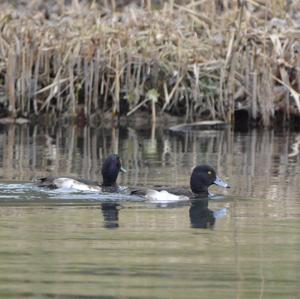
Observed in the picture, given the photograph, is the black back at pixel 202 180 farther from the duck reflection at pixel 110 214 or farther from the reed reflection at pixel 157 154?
the duck reflection at pixel 110 214

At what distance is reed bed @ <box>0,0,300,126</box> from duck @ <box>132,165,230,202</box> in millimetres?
8354

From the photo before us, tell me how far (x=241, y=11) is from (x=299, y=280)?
1378 cm

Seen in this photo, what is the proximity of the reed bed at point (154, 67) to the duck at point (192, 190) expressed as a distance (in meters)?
8.35

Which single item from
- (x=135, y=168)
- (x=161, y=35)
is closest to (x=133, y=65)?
(x=161, y=35)

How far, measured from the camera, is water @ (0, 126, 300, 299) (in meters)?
7.83

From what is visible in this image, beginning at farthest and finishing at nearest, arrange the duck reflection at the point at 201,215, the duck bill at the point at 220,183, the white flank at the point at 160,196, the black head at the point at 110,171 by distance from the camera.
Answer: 1. the black head at the point at 110,171
2. the duck bill at the point at 220,183
3. the white flank at the point at 160,196
4. the duck reflection at the point at 201,215

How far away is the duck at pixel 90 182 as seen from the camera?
13.3 meters

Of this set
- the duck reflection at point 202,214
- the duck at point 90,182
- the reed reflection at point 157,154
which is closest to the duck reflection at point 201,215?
the duck reflection at point 202,214

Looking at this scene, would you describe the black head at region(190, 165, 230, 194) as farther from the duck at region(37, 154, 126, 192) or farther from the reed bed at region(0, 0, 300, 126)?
the reed bed at region(0, 0, 300, 126)

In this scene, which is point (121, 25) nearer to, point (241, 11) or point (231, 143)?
point (241, 11)

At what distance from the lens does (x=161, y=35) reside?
889 inches

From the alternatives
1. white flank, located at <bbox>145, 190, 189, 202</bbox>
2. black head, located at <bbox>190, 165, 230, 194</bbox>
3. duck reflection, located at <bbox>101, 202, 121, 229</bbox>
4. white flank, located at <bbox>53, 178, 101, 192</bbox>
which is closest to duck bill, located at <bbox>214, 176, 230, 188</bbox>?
black head, located at <bbox>190, 165, 230, 194</bbox>

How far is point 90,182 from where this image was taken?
527 inches

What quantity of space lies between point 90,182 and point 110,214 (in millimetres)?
1858
